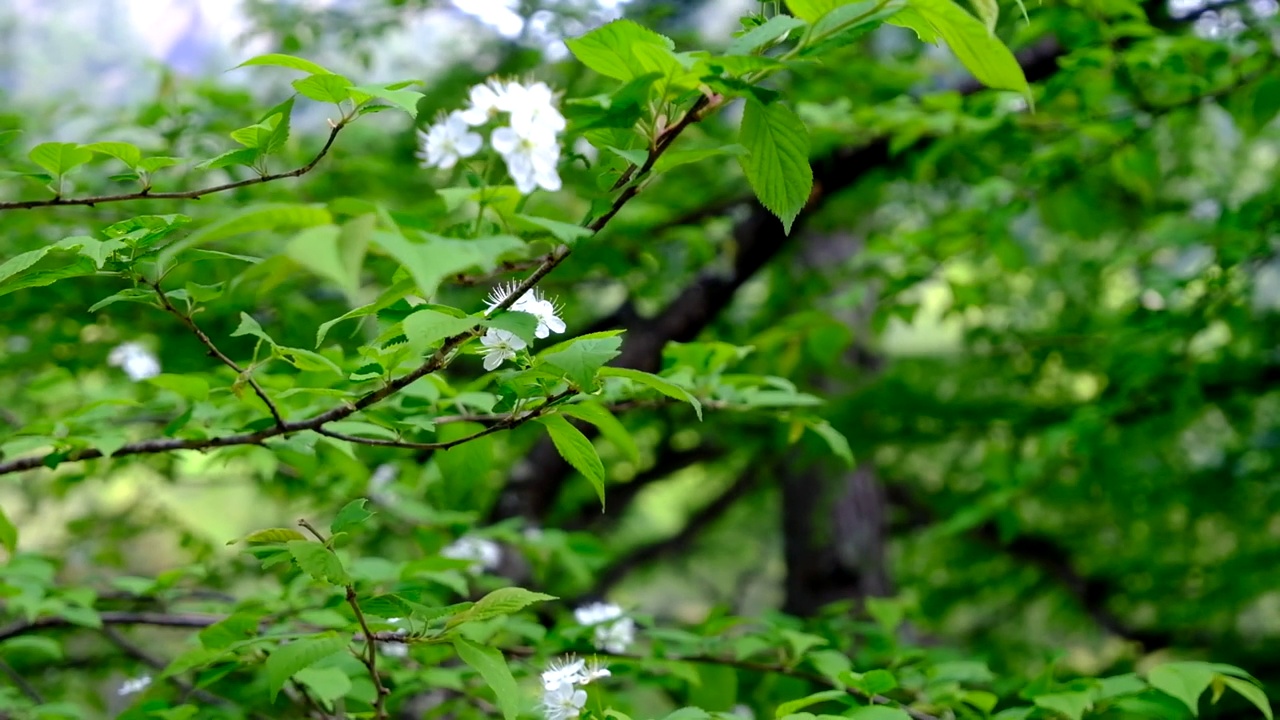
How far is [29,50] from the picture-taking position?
9.48 m

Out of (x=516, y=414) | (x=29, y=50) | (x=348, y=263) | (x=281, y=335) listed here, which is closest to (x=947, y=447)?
(x=281, y=335)

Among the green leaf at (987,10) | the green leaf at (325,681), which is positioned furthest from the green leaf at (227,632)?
the green leaf at (987,10)

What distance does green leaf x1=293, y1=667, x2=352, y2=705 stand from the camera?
43.7 inches

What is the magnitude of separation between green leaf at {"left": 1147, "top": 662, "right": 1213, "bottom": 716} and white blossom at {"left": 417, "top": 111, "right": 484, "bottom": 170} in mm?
988

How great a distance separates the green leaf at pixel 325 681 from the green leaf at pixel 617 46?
0.74 meters

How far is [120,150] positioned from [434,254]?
1.71 feet

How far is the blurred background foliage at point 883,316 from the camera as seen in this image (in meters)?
2.19

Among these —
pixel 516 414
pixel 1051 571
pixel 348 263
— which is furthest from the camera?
pixel 1051 571

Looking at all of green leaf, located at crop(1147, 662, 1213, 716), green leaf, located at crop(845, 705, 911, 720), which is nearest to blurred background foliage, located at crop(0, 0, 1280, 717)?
green leaf, located at crop(845, 705, 911, 720)

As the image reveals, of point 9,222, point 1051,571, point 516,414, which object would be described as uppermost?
point 516,414

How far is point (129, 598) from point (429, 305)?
1.40 metres

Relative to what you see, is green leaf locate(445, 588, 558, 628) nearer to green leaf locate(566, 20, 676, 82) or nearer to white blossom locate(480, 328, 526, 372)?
white blossom locate(480, 328, 526, 372)

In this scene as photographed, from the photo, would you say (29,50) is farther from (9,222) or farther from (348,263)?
(348,263)

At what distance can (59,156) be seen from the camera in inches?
39.1
